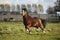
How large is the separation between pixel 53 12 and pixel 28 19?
47cm

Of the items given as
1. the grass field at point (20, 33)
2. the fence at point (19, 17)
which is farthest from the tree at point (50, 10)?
the grass field at point (20, 33)

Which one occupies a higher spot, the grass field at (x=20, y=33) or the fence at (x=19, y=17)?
the fence at (x=19, y=17)

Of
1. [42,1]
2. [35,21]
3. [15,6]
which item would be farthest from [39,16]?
[15,6]

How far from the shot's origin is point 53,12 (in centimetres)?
255

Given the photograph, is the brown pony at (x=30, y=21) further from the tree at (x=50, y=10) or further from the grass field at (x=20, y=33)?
the tree at (x=50, y=10)

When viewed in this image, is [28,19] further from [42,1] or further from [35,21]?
[42,1]

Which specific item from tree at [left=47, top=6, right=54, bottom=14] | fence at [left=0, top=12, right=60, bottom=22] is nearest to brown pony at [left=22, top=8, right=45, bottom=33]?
fence at [left=0, top=12, right=60, bottom=22]

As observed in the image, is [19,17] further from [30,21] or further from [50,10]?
[50,10]

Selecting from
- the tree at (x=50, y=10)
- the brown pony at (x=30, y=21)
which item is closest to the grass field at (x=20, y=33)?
the brown pony at (x=30, y=21)

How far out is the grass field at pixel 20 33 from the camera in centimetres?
245

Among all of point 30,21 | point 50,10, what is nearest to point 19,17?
point 30,21

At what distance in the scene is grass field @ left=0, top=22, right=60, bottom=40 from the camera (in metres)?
2.45

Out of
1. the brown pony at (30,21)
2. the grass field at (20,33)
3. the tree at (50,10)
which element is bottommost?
the grass field at (20,33)

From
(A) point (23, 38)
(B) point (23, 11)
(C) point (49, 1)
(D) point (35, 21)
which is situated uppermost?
(C) point (49, 1)
